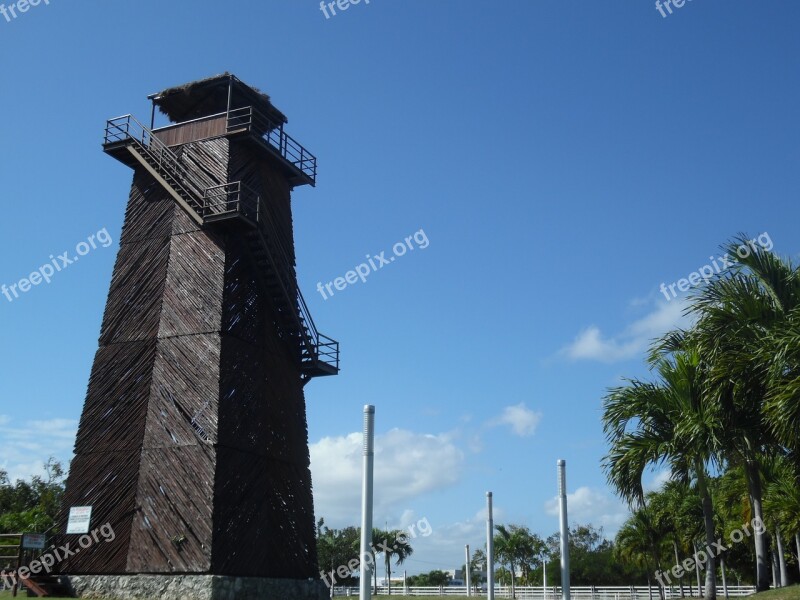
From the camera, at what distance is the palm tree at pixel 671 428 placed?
17.1 metres

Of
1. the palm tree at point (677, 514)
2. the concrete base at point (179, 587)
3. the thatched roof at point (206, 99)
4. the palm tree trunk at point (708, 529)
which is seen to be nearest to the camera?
the palm tree trunk at point (708, 529)

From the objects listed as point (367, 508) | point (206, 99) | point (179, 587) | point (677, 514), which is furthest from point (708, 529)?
point (677, 514)

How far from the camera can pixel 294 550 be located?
26.2 meters

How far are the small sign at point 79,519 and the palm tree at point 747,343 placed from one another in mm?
18422

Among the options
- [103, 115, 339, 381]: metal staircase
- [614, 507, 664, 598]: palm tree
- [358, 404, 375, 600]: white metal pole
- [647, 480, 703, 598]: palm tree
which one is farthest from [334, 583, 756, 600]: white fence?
[358, 404, 375, 600]: white metal pole

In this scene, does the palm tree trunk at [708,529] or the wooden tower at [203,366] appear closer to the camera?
the palm tree trunk at [708,529]

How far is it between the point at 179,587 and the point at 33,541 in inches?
199

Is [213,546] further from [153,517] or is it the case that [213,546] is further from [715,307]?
[715,307]

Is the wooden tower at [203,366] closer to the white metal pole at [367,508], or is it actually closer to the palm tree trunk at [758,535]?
the white metal pole at [367,508]

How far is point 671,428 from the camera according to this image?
1847 centimetres

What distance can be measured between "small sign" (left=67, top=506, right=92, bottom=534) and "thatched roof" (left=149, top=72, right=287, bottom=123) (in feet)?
48.1

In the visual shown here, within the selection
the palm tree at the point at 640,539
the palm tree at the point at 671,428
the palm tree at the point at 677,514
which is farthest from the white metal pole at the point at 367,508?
the palm tree at the point at 640,539

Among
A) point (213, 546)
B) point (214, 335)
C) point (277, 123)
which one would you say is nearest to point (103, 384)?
point (214, 335)

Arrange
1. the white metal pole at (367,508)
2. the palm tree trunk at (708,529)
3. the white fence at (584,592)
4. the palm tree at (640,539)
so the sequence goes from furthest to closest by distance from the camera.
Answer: the white fence at (584,592), the palm tree at (640,539), the palm tree trunk at (708,529), the white metal pole at (367,508)
